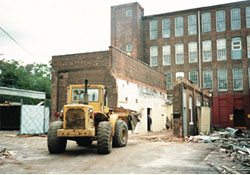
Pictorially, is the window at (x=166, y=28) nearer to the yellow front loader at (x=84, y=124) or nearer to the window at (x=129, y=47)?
the window at (x=129, y=47)

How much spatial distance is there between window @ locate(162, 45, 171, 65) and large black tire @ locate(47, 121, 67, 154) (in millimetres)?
29061

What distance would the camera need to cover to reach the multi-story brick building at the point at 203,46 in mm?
34750

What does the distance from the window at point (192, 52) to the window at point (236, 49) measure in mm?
4516

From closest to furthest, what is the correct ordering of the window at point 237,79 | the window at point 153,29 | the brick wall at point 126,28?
the window at point 237,79, the brick wall at point 126,28, the window at point 153,29

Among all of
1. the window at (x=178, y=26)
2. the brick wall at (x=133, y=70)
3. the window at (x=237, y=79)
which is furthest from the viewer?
the window at (x=178, y=26)

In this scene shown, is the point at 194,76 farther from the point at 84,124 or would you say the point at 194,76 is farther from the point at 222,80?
the point at 84,124

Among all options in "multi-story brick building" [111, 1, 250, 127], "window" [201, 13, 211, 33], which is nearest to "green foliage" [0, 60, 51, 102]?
"multi-story brick building" [111, 1, 250, 127]

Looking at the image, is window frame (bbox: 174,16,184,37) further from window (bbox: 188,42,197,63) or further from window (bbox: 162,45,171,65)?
window (bbox: 162,45,171,65)

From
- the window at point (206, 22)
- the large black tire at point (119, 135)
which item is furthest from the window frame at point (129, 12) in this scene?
the large black tire at point (119, 135)

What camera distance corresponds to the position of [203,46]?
36.8m

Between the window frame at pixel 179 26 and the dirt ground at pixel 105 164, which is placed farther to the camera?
the window frame at pixel 179 26

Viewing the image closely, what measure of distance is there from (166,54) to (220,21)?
7.88 metres

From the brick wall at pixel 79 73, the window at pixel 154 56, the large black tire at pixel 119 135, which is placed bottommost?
the large black tire at pixel 119 135

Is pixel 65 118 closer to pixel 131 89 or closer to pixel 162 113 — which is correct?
pixel 131 89
